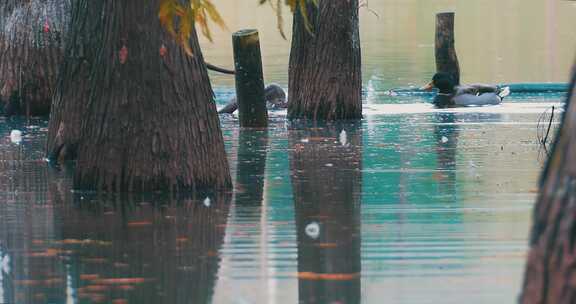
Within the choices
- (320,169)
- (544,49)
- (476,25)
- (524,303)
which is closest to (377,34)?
(476,25)

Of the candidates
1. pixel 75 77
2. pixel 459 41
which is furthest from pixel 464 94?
pixel 459 41

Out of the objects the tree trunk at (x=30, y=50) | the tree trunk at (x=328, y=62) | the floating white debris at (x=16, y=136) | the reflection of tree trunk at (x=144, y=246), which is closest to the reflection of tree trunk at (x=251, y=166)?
the reflection of tree trunk at (x=144, y=246)

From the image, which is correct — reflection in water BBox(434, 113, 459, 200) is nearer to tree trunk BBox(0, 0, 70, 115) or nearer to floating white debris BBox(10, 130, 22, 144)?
floating white debris BBox(10, 130, 22, 144)

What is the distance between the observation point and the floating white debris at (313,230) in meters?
9.24

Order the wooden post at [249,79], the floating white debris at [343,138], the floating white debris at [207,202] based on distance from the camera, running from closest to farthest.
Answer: the floating white debris at [207,202] < the floating white debris at [343,138] < the wooden post at [249,79]

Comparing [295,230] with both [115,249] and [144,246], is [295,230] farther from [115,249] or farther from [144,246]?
[115,249]

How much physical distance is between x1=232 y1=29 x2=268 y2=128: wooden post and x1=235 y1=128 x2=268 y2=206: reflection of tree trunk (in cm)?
26

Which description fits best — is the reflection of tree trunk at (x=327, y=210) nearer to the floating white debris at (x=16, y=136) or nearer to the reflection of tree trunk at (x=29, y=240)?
the reflection of tree trunk at (x=29, y=240)

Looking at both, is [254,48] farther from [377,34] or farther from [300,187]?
[377,34]

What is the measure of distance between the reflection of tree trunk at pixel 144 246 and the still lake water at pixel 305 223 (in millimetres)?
14

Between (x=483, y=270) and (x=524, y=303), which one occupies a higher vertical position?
(x=524, y=303)

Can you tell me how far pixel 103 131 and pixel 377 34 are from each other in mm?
33249

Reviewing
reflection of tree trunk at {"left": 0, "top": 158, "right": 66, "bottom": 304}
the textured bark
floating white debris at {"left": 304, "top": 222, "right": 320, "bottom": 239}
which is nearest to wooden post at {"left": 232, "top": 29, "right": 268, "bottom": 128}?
the textured bark

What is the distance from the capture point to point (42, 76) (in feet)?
60.7
